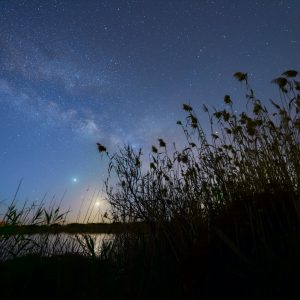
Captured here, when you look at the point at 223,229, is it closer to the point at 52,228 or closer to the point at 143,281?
the point at 143,281

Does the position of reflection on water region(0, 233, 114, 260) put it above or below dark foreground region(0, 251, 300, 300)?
above

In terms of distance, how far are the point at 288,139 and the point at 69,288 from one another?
3.74 meters

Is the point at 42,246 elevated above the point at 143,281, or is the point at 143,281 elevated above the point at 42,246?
the point at 42,246

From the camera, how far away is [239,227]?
4.03 m

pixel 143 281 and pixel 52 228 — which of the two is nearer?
pixel 143 281

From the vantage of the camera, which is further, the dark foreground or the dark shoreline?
the dark shoreline

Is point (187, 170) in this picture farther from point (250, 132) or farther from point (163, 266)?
point (163, 266)

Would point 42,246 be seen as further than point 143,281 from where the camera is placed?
Yes

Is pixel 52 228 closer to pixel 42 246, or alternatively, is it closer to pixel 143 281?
pixel 42 246

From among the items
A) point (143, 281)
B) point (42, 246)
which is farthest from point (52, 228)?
point (143, 281)

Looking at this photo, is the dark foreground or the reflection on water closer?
the dark foreground

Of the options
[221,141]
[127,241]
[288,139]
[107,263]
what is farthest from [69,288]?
[288,139]

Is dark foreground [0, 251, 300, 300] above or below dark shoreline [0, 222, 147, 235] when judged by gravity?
below

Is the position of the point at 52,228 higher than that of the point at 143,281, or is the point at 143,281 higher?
the point at 52,228
